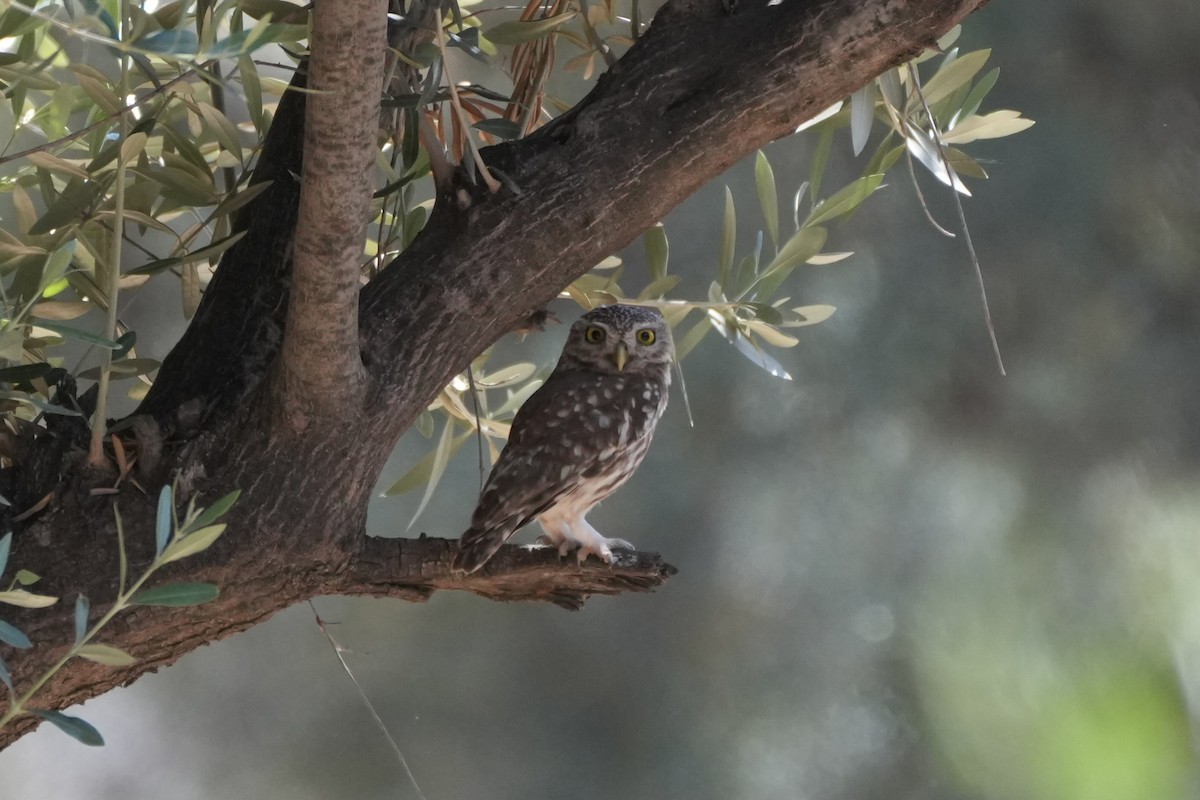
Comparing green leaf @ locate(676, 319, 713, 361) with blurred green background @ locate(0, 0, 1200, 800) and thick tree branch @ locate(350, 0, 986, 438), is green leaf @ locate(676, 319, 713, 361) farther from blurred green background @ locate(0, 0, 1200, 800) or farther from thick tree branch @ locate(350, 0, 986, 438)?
blurred green background @ locate(0, 0, 1200, 800)

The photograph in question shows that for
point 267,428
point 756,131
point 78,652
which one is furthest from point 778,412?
point 78,652

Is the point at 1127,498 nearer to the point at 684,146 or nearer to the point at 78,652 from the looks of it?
the point at 684,146

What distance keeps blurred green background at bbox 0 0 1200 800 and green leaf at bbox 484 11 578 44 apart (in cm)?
149

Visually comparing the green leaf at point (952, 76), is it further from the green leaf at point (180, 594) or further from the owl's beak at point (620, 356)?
the green leaf at point (180, 594)

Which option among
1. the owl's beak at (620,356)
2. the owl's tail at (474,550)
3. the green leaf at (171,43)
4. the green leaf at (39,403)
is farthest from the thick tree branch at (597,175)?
the owl's beak at (620,356)

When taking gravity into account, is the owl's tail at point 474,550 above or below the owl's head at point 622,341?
above

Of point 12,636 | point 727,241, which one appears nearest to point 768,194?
point 727,241

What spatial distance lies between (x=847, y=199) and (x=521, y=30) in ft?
1.67

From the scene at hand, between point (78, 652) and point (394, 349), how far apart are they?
0.50 meters

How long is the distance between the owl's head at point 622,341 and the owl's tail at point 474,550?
64 cm

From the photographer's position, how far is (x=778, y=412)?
300 centimetres

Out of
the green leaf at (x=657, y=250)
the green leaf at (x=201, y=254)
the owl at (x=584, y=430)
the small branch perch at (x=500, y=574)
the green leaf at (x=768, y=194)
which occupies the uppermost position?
the green leaf at (x=201, y=254)

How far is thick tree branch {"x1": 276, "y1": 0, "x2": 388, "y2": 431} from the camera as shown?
0.97 m

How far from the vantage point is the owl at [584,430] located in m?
1.83
